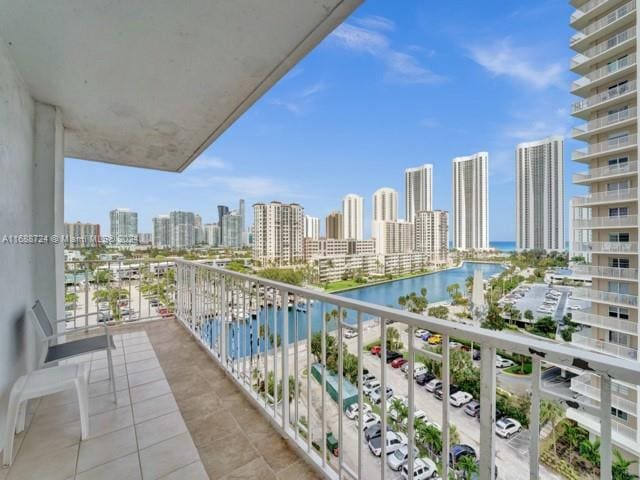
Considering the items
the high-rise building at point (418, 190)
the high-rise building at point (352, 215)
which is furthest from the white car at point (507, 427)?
the high-rise building at point (352, 215)

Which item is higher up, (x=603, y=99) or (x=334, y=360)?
(x=603, y=99)

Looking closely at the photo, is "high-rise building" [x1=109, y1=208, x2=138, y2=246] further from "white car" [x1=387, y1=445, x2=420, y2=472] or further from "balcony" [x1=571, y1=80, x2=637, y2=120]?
"balcony" [x1=571, y1=80, x2=637, y2=120]

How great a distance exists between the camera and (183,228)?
7.17 metres

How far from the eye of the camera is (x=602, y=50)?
12.1 feet

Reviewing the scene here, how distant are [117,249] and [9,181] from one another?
3116mm

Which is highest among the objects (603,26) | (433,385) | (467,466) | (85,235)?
(603,26)

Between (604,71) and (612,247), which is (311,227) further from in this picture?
(612,247)

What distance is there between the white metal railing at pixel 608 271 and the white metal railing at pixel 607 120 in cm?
190

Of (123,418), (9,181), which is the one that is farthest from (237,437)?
(9,181)

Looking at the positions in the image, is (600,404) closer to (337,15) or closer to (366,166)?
(337,15)

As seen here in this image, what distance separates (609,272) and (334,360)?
4.17 meters

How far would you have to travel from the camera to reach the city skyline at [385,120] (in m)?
5.49

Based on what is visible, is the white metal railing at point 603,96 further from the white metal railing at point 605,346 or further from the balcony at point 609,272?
the white metal railing at point 605,346

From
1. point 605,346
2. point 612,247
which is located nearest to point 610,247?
point 612,247
